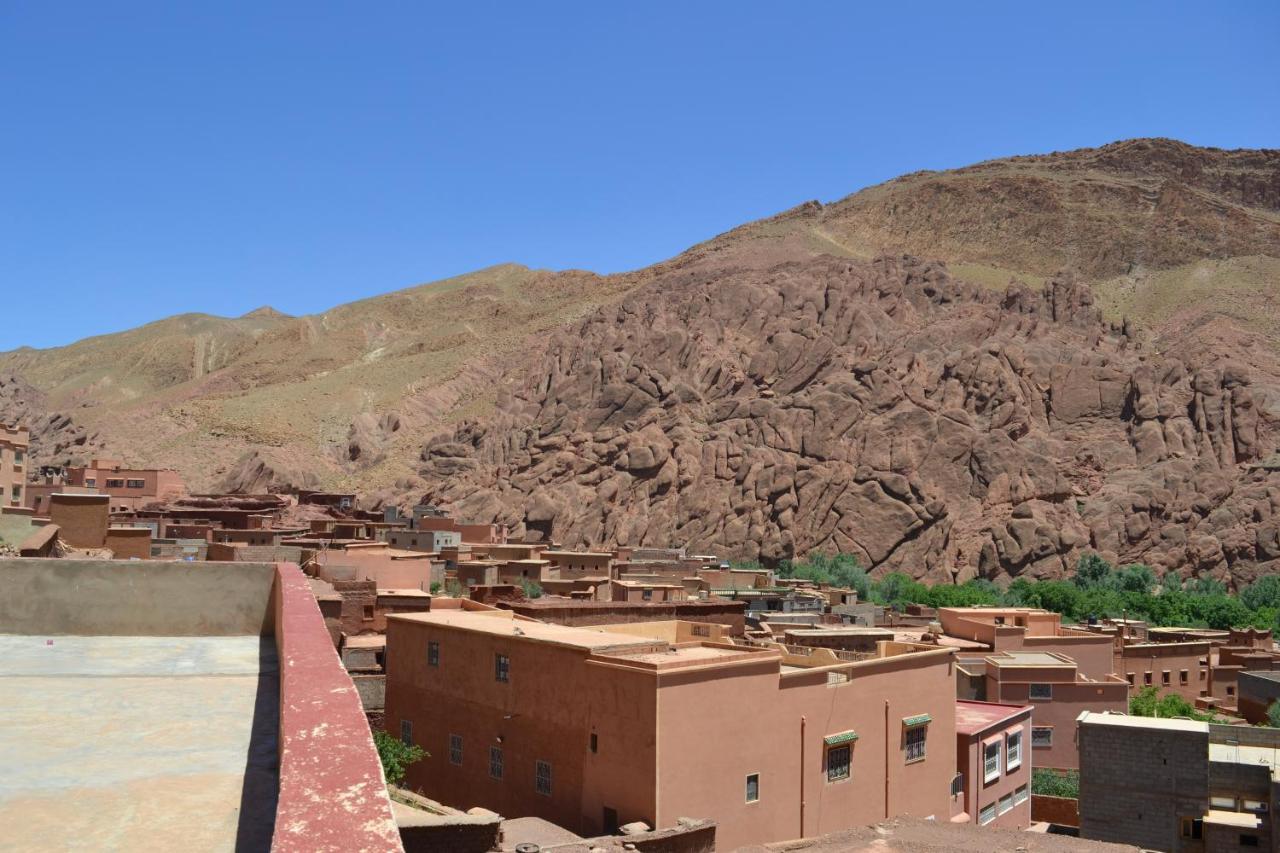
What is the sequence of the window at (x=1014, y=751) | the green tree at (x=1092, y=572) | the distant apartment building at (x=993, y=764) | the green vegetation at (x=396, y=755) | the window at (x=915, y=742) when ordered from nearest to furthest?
the green vegetation at (x=396, y=755)
the window at (x=915, y=742)
the distant apartment building at (x=993, y=764)
the window at (x=1014, y=751)
the green tree at (x=1092, y=572)

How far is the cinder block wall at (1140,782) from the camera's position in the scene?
78.9 ft

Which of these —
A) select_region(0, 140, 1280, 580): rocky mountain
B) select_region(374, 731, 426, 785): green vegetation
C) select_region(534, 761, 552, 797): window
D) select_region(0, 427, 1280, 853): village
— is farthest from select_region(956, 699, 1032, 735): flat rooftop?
select_region(0, 140, 1280, 580): rocky mountain

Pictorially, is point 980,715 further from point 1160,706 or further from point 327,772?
point 327,772

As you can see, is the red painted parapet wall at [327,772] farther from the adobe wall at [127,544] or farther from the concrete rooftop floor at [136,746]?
the adobe wall at [127,544]

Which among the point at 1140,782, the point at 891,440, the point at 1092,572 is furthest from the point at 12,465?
the point at 1092,572

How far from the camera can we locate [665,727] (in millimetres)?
17391

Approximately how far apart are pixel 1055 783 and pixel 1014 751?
465cm

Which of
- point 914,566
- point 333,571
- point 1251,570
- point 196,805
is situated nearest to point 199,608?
point 196,805

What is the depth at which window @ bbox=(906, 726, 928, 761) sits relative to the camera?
22.2 m

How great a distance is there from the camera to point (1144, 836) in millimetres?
24609

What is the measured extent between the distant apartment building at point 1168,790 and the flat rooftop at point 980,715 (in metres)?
2.04

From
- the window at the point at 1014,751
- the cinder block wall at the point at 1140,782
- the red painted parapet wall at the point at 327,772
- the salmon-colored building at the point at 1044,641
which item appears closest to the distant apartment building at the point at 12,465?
the salmon-colored building at the point at 1044,641

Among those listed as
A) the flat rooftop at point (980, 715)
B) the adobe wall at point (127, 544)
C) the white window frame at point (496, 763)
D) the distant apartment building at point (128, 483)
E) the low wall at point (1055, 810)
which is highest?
the distant apartment building at point (128, 483)

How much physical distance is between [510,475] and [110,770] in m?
76.8
